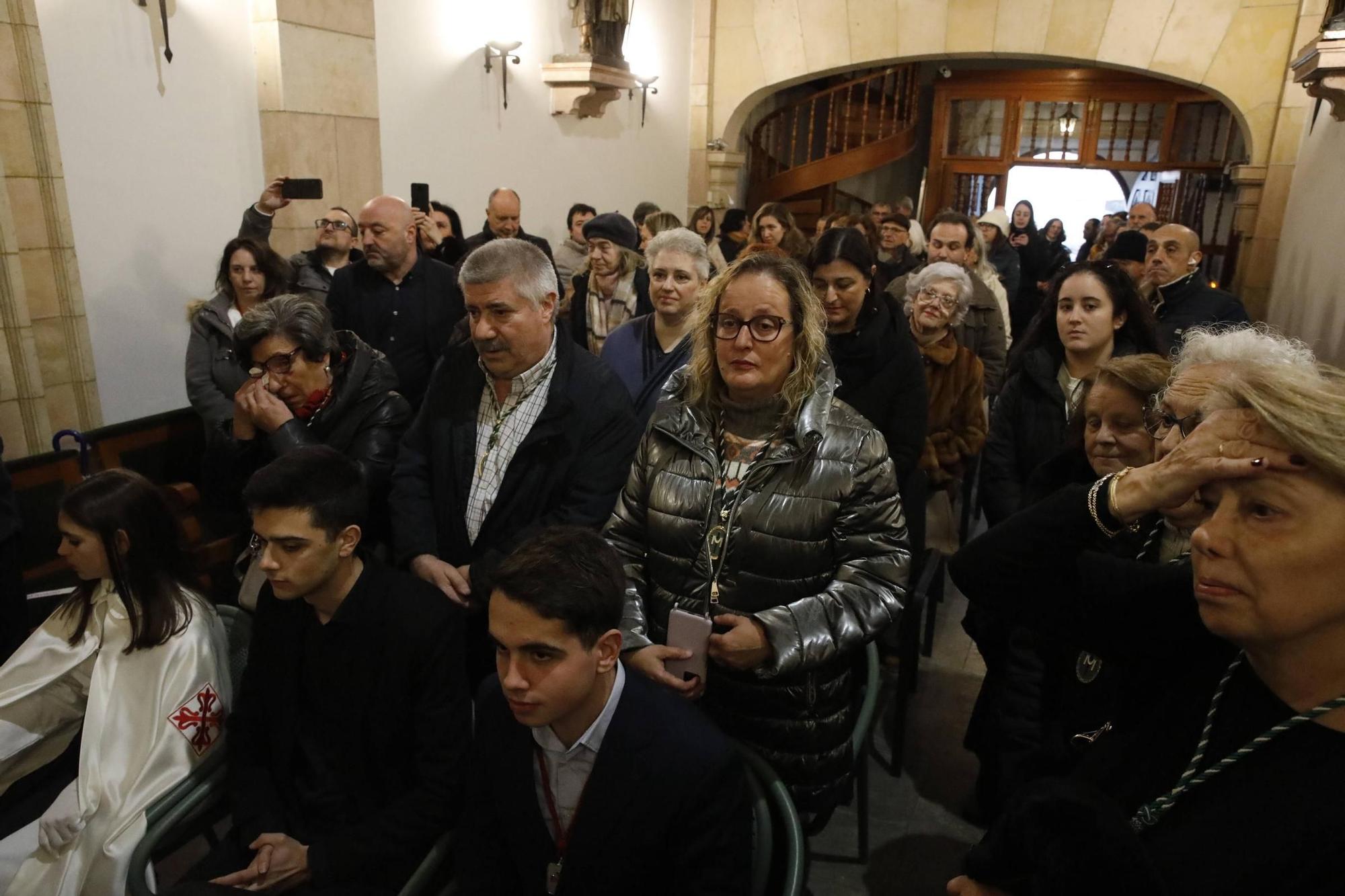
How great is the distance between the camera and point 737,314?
1855 mm

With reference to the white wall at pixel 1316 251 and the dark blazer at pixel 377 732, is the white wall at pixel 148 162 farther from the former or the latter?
the white wall at pixel 1316 251

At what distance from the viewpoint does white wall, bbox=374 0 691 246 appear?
552cm

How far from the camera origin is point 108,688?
190 cm

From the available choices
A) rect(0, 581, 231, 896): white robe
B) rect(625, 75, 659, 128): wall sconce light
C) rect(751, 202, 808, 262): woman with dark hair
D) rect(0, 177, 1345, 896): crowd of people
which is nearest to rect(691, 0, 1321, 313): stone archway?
rect(625, 75, 659, 128): wall sconce light

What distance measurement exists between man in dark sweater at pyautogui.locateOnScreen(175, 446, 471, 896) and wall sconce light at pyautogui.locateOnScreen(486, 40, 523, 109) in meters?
5.17

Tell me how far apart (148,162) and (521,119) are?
3.21 m

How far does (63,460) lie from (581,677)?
2505 millimetres

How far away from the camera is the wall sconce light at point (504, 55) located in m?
6.19

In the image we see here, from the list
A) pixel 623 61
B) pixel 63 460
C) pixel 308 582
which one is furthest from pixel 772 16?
pixel 308 582

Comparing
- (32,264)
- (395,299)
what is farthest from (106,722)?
(32,264)

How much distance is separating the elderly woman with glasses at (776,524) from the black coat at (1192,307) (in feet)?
8.38

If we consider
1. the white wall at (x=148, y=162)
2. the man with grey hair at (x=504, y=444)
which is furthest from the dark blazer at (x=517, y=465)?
the white wall at (x=148, y=162)

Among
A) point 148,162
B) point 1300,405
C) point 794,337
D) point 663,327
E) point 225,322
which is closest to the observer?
point 1300,405

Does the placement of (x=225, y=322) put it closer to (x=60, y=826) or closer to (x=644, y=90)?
(x=60, y=826)
